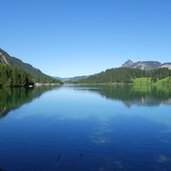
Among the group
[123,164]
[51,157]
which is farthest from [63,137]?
[123,164]

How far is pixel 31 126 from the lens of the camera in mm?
52656

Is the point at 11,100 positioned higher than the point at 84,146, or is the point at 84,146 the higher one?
the point at 11,100

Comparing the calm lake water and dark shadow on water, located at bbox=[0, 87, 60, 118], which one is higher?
dark shadow on water, located at bbox=[0, 87, 60, 118]

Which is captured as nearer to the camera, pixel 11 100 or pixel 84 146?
pixel 84 146

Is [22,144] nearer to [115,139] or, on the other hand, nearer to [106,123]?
[115,139]

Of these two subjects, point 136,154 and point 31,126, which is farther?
point 31,126

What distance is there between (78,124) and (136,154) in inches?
903

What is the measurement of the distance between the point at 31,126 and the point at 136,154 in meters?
23.6

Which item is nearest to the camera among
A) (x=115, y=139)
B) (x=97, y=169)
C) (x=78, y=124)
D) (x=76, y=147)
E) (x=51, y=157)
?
(x=97, y=169)

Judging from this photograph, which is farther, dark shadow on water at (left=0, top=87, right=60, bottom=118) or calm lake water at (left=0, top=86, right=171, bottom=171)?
dark shadow on water at (left=0, top=87, right=60, bottom=118)

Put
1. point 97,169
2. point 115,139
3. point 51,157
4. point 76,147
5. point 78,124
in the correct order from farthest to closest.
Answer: point 78,124, point 115,139, point 76,147, point 51,157, point 97,169

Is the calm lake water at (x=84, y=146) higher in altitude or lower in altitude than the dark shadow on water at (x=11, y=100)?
lower

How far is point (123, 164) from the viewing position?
29797 mm

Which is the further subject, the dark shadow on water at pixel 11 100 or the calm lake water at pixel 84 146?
the dark shadow on water at pixel 11 100
